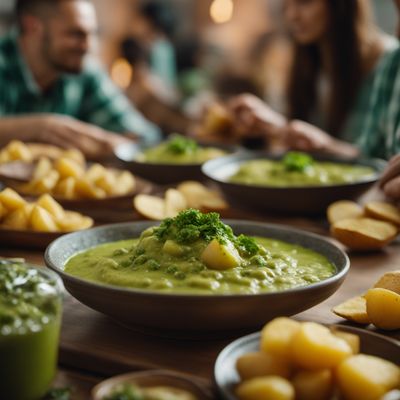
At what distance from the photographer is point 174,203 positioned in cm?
227

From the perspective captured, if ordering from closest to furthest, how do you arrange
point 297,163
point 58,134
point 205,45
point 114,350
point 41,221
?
point 114,350 < point 41,221 < point 297,163 < point 58,134 < point 205,45

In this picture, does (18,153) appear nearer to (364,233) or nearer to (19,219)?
(19,219)

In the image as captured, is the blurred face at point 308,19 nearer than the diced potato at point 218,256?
No

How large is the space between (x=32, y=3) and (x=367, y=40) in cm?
222

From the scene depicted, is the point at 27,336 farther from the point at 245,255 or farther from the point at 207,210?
the point at 207,210

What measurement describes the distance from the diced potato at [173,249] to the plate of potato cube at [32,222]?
0.59m

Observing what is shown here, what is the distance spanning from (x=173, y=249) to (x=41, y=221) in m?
0.65

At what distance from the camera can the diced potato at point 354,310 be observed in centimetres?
147

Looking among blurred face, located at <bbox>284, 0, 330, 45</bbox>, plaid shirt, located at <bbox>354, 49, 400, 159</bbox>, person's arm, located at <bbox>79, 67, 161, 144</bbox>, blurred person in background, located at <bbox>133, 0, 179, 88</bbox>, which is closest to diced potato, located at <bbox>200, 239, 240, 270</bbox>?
plaid shirt, located at <bbox>354, 49, 400, 159</bbox>

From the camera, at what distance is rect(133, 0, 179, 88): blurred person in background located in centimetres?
923

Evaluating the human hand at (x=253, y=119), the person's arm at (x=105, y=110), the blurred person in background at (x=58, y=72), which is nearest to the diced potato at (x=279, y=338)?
the human hand at (x=253, y=119)

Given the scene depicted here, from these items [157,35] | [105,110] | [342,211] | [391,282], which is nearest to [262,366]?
[391,282]

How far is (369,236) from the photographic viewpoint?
1960mm

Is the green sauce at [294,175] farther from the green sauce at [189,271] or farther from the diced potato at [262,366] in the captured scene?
the diced potato at [262,366]
